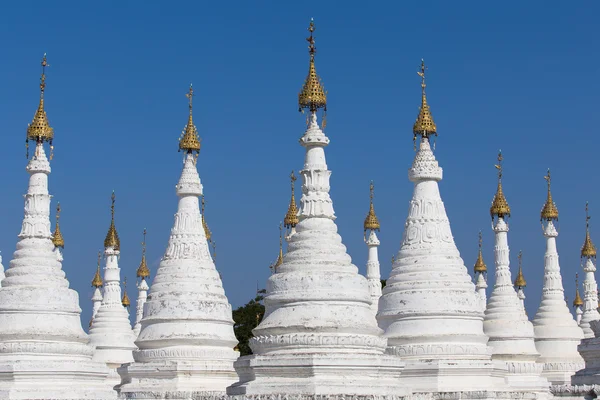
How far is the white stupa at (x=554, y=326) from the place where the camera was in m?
46.6

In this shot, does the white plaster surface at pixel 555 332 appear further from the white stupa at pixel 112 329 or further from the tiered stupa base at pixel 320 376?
the tiered stupa base at pixel 320 376

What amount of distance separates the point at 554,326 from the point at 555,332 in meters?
0.27

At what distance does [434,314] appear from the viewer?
33438 mm

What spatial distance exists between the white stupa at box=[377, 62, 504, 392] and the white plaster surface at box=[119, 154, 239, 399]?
4957 mm

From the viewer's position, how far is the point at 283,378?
2653 centimetres

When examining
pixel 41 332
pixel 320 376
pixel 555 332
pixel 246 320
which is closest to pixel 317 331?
pixel 320 376

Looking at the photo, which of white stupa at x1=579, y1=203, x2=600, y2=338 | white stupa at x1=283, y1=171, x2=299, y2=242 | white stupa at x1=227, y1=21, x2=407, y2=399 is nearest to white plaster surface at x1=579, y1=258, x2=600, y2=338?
white stupa at x1=579, y1=203, x2=600, y2=338

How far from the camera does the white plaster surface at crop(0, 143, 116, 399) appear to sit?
33.9 m

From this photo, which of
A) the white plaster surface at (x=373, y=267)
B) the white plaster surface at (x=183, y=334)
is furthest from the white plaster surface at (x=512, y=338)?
the white plaster surface at (x=183, y=334)

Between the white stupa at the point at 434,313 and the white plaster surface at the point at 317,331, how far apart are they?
5.43 m

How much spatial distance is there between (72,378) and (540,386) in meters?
15.3

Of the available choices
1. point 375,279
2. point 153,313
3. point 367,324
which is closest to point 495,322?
point 375,279

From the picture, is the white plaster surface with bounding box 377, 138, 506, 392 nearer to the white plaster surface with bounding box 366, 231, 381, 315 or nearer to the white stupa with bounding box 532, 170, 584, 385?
the white plaster surface with bounding box 366, 231, 381, 315

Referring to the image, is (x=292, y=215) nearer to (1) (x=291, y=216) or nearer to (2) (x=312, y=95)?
(1) (x=291, y=216)
